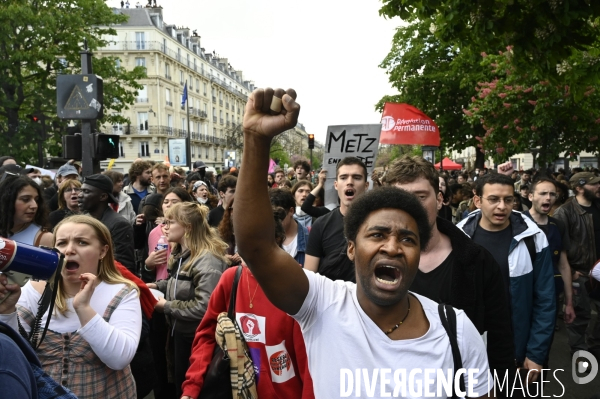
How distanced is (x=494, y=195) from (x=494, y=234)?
0.29m

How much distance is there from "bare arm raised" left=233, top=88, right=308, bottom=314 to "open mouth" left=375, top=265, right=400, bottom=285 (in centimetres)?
27

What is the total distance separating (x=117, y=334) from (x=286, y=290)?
1.13m

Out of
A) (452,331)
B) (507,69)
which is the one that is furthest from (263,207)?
(507,69)

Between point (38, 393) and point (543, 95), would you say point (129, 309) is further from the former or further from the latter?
point (543, 95)

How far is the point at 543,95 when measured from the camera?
1349cm

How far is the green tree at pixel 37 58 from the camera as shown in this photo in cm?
2203

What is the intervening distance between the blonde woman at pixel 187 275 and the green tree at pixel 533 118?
1092cm

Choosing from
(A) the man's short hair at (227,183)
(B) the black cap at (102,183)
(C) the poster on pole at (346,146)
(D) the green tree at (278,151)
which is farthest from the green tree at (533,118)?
(D) the green tree at (278,151)

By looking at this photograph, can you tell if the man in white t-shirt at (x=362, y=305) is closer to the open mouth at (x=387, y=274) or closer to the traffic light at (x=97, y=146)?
the open mouth at (x=387, y=274)

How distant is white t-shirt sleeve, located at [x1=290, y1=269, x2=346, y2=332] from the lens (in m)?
1.91

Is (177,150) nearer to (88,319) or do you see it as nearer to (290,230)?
(290,230)

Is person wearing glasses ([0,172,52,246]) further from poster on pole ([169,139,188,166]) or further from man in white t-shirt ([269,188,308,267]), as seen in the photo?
poster on pole ([169,139,188,166])

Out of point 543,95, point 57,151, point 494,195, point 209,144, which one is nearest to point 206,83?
point 209,144

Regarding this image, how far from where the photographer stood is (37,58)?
892 inches
